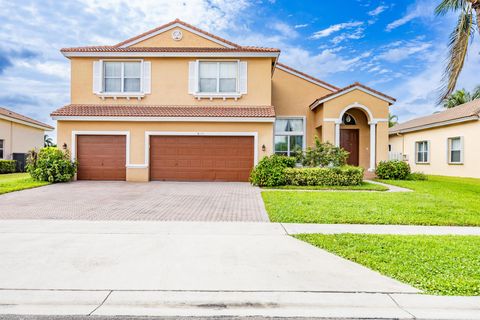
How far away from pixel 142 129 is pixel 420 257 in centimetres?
1379

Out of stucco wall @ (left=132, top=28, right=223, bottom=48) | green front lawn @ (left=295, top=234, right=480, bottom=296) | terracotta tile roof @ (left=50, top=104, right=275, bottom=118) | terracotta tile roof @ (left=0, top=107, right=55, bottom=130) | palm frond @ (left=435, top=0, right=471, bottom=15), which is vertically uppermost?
stucco wall @ (left=132, top=28, right=223, bottom=48)

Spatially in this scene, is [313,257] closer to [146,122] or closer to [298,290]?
[298,290]

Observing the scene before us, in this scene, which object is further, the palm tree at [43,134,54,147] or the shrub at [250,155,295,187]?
the palm tree at [43,134,54,147]

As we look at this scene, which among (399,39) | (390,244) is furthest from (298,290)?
(399,39)

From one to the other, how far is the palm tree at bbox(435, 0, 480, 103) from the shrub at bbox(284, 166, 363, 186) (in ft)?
15.0

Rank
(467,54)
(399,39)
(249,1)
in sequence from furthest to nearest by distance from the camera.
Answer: (399,39) → (249,1) → (467,54)

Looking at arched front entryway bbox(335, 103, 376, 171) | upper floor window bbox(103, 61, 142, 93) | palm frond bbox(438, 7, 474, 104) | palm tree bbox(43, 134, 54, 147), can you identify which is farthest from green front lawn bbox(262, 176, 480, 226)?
palm tree bbox(43, 134, 54, 147)

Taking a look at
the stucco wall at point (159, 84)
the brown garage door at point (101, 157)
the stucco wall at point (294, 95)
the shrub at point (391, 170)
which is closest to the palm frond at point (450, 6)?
the shrub at point (391, 170)

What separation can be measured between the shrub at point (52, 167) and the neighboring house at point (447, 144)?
1798cm

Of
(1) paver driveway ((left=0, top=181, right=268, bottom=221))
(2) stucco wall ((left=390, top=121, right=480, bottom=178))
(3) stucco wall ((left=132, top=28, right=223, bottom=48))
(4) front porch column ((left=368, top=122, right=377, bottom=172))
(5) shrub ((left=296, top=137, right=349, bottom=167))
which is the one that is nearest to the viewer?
(1) paver driveway ((left=0, top=181, right=268, bottom=221))

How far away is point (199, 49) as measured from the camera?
53.6ft

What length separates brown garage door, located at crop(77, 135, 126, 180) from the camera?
51.8 feet

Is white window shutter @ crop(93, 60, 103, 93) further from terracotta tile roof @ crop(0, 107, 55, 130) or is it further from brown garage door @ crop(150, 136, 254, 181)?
terracotta tile roof @ crop(0, 107, 55, 130)

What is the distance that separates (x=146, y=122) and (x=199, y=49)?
4.82 meters
